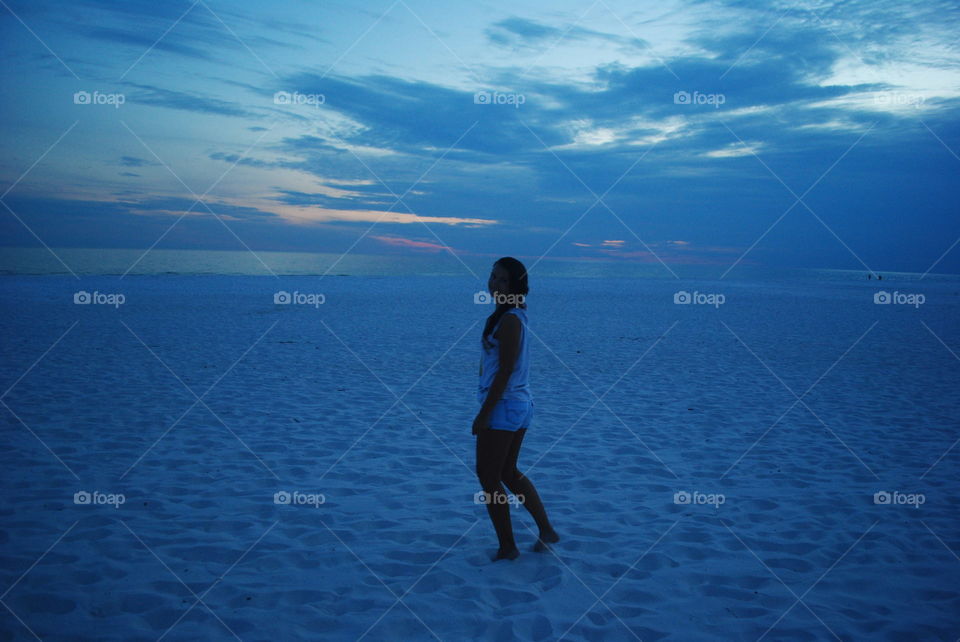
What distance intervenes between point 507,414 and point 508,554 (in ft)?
3.59

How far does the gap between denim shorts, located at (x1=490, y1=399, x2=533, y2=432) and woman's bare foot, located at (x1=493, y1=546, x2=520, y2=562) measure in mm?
958

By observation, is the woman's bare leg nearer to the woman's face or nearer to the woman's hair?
the woman's hair

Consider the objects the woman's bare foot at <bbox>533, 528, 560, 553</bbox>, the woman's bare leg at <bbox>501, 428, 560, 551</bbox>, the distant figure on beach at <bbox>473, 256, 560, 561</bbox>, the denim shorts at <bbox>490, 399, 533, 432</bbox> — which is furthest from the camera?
the woman's bare foot at <bbox>533, 528, 560, 553</bbox>

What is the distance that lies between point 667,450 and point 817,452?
1719 mm

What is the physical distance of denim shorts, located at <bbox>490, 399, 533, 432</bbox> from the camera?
156 inches

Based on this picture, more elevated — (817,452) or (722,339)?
(722,339)

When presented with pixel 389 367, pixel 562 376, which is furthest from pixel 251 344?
pixel 562 376

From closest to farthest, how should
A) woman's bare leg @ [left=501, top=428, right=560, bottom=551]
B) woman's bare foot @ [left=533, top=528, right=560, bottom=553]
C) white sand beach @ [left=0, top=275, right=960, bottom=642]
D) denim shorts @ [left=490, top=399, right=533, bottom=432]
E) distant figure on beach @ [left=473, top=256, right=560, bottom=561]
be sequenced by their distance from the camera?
white sand beach @ [left=0, top=275, right=960, bottom=642], distant figure on beach @ [left=473, top=256, right=560, bottom=561], denim shorts @ [left=490, top=399, right=533, bottom=432], woman's bare leg @ [left=501, top=428, right=560, bottom=551], woman's bare foot @ [left=533, top=528, right=560, bottom=553]

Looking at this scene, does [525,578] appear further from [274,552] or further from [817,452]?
[817,452]

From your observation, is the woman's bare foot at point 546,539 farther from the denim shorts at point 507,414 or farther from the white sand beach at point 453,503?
the denim shorts at point 507,414

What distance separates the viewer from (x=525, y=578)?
4039 millimetres

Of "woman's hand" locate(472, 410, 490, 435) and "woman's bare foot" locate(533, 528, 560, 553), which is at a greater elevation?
"woman's hand" locate(472, 410, 490, 435)

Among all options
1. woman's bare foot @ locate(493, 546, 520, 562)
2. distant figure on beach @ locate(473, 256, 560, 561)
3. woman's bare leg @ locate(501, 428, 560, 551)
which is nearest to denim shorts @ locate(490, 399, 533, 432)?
distant figure on beach @ locate(473, 256, 560, 561)

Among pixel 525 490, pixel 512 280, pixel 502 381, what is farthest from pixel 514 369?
pixel 525 490
